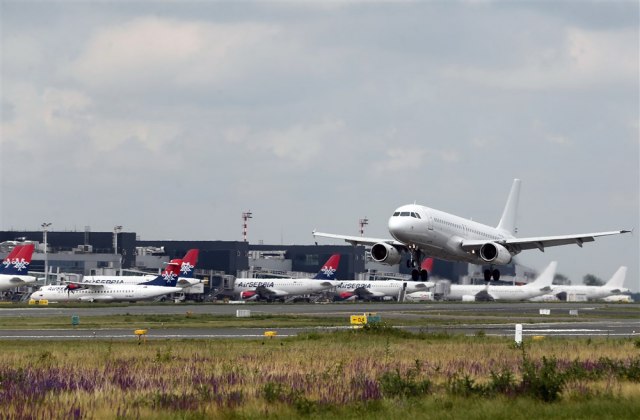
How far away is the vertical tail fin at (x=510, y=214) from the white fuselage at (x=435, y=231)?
2142 cm

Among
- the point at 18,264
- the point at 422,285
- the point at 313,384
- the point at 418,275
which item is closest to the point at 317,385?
the point at 313,384

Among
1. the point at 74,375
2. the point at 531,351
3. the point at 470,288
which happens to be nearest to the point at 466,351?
the point at 531,351

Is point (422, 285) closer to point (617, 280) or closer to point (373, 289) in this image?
point (373, 289)

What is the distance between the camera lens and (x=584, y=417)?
22094 mm

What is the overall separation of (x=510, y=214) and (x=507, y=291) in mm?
75380

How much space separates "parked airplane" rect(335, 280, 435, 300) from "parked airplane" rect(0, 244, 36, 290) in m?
56.2

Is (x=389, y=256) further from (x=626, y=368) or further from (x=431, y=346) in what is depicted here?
(x=626, y=368)

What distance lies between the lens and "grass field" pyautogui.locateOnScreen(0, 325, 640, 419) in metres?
23.0

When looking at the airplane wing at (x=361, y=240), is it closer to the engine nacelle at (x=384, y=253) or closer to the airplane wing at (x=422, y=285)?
the engine nacelle at (x=384, y=253)

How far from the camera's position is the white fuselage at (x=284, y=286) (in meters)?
166

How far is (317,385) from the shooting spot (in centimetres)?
2728

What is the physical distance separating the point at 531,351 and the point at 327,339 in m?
11.2

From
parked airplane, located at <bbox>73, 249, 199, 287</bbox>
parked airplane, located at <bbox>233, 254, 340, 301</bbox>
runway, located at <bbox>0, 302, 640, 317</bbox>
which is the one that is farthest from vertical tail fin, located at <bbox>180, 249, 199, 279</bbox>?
runway, located at <bbox>0, 302, 640, 317</bbox>

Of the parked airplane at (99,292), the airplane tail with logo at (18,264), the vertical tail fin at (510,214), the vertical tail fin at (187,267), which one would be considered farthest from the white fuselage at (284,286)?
the vertical tail fin at (510,214)
